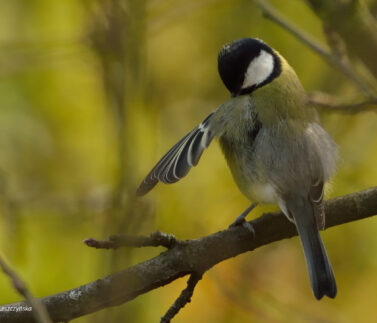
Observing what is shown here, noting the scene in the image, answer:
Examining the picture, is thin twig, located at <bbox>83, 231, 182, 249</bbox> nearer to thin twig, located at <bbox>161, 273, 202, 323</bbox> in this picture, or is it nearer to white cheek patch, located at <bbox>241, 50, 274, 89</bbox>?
thin twig, located at <bbox>161, 273, 202, 323</bbox>

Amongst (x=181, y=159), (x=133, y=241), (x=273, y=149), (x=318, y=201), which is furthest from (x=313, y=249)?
(x=133, y=241)

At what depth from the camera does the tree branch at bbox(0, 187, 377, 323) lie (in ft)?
7.09

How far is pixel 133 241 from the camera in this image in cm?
168

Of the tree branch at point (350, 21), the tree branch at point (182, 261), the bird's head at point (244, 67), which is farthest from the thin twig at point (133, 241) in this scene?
the bird's head at point (244, 67)

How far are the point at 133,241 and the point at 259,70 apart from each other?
1646mm

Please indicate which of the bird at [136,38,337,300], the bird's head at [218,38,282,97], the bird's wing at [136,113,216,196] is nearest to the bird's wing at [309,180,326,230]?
the bird at [136,38,337,300]

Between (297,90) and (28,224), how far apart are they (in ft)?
4.61

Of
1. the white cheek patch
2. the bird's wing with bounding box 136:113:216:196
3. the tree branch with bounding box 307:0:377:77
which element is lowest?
the bird's wing with bounding box 136:113:216:196

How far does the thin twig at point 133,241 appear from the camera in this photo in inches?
63.9

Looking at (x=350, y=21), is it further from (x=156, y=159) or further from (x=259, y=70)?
(x=156, y=159)

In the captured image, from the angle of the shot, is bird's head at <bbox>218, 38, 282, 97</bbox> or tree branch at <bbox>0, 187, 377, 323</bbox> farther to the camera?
bird's head at <bbox>218, 38, 282, 97</bbox>

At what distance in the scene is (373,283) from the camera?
3.48 m

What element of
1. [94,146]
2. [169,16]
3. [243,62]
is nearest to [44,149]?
[94,146]

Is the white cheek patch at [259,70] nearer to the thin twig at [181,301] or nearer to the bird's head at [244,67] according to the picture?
the bird's head at [244,67]
